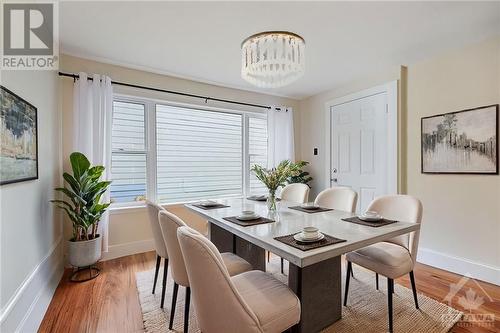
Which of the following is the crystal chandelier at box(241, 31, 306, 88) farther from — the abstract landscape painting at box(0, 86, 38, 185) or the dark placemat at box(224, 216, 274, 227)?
the abstract landscape painting at box(0, 86, 38, 185)

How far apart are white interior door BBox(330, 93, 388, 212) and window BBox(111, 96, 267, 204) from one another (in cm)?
122

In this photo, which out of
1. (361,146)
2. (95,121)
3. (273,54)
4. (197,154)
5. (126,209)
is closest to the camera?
(273,54)

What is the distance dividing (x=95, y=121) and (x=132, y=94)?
584mm

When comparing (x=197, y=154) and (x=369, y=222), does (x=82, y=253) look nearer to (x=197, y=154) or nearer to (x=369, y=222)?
(x=197, y=154)

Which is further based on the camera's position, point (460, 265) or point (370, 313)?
point (460, 265)

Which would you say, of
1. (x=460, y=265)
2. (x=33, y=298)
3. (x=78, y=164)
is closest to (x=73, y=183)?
(x=78, y=164)

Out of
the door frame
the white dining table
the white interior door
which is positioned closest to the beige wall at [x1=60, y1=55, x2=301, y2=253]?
the white dining table

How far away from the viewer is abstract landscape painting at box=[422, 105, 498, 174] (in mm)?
2406

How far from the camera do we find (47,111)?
7.72ft

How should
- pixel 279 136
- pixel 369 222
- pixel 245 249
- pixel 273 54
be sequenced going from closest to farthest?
pixel 369 222 < pixel 273 54 < pixel 245 249 < pixel 279 136

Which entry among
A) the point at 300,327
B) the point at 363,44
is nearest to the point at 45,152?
the point at 300,327

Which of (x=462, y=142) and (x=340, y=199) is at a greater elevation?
(x=462, y=142)

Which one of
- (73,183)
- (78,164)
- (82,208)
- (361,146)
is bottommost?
(82,208)

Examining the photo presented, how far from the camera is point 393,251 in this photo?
1863 millimetres
